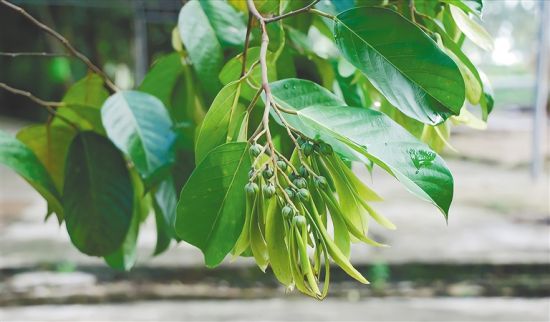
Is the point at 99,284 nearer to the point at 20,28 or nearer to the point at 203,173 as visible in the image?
the point at 203,173

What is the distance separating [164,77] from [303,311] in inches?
85.0

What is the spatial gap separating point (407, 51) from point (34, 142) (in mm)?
372

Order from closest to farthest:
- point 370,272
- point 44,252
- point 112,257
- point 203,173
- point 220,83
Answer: point 203,173
point 220,83
point 112,257
point 370,272
point 44,252

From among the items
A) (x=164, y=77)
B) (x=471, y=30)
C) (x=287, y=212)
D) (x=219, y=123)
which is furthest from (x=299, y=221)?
(x=164, y=77)

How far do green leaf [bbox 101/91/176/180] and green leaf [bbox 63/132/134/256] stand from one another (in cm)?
5

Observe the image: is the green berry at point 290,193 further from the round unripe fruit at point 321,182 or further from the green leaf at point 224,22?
the green leaf at point 224,22

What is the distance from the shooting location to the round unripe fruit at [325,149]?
0.42 metres

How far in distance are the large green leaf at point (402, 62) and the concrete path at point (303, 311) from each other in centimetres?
226

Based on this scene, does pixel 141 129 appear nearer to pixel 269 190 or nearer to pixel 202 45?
pixel 202 45

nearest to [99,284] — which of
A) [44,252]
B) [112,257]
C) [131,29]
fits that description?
[44,252]

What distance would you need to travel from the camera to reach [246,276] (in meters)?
3.01

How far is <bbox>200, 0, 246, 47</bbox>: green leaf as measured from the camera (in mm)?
621

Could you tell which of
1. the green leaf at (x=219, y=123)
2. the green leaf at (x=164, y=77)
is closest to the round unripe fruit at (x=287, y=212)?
the green leaf at (x=219, y=123)

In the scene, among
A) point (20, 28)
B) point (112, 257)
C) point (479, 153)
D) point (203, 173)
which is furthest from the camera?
point (20, 28)
